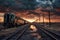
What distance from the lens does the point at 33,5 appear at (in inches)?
1882

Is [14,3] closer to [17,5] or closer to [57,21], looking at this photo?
[17,5]

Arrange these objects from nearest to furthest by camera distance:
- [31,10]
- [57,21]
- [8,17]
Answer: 1. [8,17]
2. [57,21]
3. [31,10]

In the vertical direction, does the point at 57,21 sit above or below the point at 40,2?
below

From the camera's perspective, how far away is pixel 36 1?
48188 mm

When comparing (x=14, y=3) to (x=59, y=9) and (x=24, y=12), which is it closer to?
(x=24, y=12)

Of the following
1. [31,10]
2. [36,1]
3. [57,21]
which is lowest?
[57,21]

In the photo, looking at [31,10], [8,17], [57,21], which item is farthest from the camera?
[31,10]

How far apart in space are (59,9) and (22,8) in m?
11.7

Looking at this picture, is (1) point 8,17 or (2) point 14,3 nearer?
(1) point 8,17

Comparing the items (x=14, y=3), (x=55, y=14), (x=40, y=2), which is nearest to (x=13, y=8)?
(x=14, y=3)

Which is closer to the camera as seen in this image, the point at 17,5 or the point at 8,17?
the point at 8,17

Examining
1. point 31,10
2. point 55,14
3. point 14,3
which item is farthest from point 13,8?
point 55,14

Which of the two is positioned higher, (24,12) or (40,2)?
(40,2)

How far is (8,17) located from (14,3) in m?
20.8
